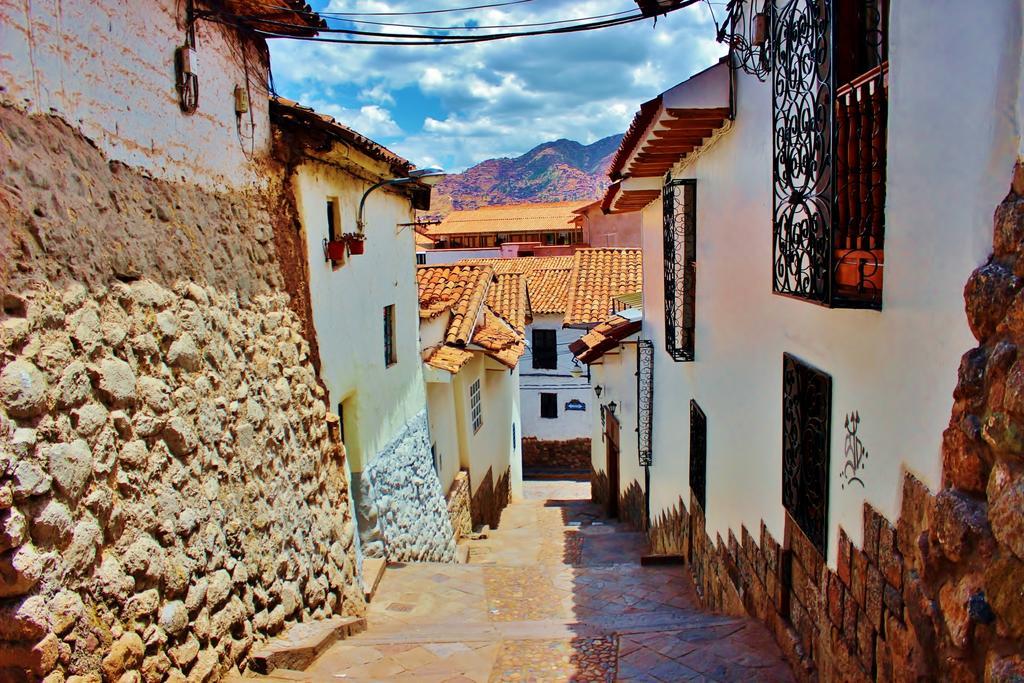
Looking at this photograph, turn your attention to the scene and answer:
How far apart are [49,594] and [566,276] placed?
88.3ft

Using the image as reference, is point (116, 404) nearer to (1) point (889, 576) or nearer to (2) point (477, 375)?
(1) point (889, 576)

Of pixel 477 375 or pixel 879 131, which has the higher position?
pixel 879 131

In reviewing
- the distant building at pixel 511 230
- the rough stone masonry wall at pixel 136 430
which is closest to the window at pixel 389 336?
the rough stone masonry wall at pixel 136 430

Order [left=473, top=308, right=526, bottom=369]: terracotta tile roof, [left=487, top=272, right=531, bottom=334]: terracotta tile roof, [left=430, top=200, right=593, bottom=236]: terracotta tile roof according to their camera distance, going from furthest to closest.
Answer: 1. [left=430, top=200, right=593, bottom=236]: terracotta tile roof
2. [left=487, top=272, right=531, bottom=334]: terracotta tile roof
3. [left=473, top=308, right=526, bottom=369]: terracotta tile roof

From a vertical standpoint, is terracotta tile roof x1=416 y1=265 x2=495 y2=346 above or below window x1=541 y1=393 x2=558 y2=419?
above

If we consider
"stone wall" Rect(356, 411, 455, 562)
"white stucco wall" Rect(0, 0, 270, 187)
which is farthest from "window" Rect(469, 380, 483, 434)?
"white stucco wall" Rect(0, 0, 270, 187)

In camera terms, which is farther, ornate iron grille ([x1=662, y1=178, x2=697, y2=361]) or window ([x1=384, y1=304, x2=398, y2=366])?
window ([x1=384, y1=304, x2=398, y2=366])

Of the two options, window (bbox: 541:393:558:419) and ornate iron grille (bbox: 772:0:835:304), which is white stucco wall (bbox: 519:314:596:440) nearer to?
window (bbox: 541:393:558:419)

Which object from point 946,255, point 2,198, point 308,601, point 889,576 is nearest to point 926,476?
point 889,576

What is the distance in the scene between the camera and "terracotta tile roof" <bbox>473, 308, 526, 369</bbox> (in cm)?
1416

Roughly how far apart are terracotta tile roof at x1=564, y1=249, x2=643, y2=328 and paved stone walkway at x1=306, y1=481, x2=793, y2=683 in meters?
7.42

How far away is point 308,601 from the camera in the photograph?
5.77m

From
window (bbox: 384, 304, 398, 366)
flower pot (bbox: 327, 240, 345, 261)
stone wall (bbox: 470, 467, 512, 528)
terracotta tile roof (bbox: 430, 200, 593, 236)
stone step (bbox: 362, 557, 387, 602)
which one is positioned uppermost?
terracotta tile roof (bbox: 430, 200, 593, 236)

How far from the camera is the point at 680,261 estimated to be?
870 centimetres
